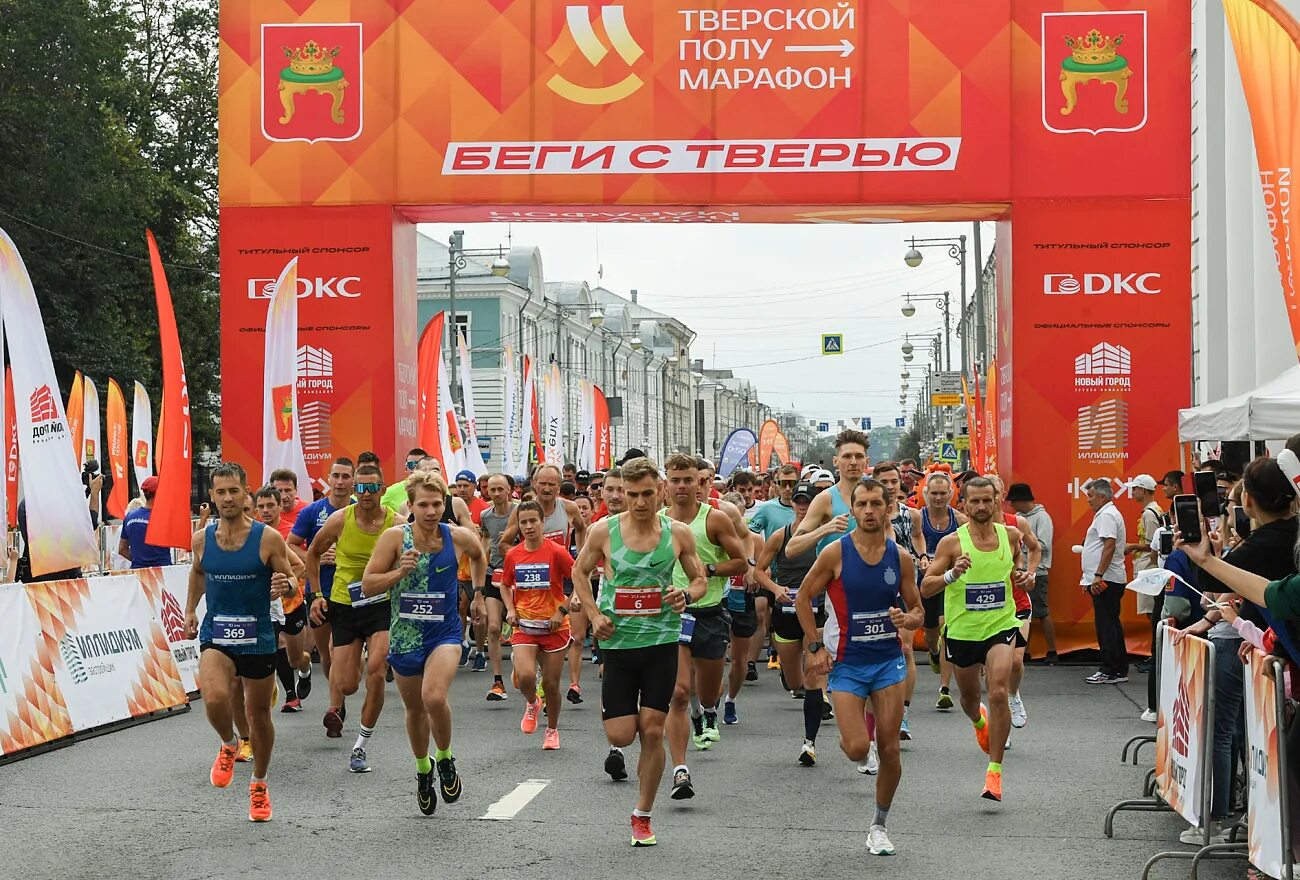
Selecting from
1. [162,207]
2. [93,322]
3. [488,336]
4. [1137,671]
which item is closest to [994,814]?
[1137,671]

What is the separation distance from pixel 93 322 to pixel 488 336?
34367 millimetres

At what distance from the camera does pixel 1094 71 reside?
17766 mm

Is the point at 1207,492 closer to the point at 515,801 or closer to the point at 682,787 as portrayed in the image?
the point at 682,787

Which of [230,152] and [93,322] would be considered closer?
[230,152]

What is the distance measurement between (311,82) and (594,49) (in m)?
3.11

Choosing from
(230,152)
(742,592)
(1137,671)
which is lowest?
(1137,671)

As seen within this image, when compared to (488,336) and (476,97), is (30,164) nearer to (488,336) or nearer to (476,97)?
(476,97)

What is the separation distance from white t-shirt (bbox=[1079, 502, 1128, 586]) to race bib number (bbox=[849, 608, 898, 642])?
27.7ft

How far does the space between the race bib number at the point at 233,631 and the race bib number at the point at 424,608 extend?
84 centimetres

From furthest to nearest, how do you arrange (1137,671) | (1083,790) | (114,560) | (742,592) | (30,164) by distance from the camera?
1. (30,164)
2. (114,560)
3. (1137,671)
4. (742,592)
5. (1083,790)

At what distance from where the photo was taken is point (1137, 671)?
1734 centimetres

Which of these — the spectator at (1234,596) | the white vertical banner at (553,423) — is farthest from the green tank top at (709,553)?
the white vertical banner at (553,423)

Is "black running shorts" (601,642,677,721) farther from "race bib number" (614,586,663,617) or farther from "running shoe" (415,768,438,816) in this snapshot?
"running shoe" (415,768,438,816)

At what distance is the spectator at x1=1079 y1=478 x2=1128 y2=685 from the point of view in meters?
16.3
